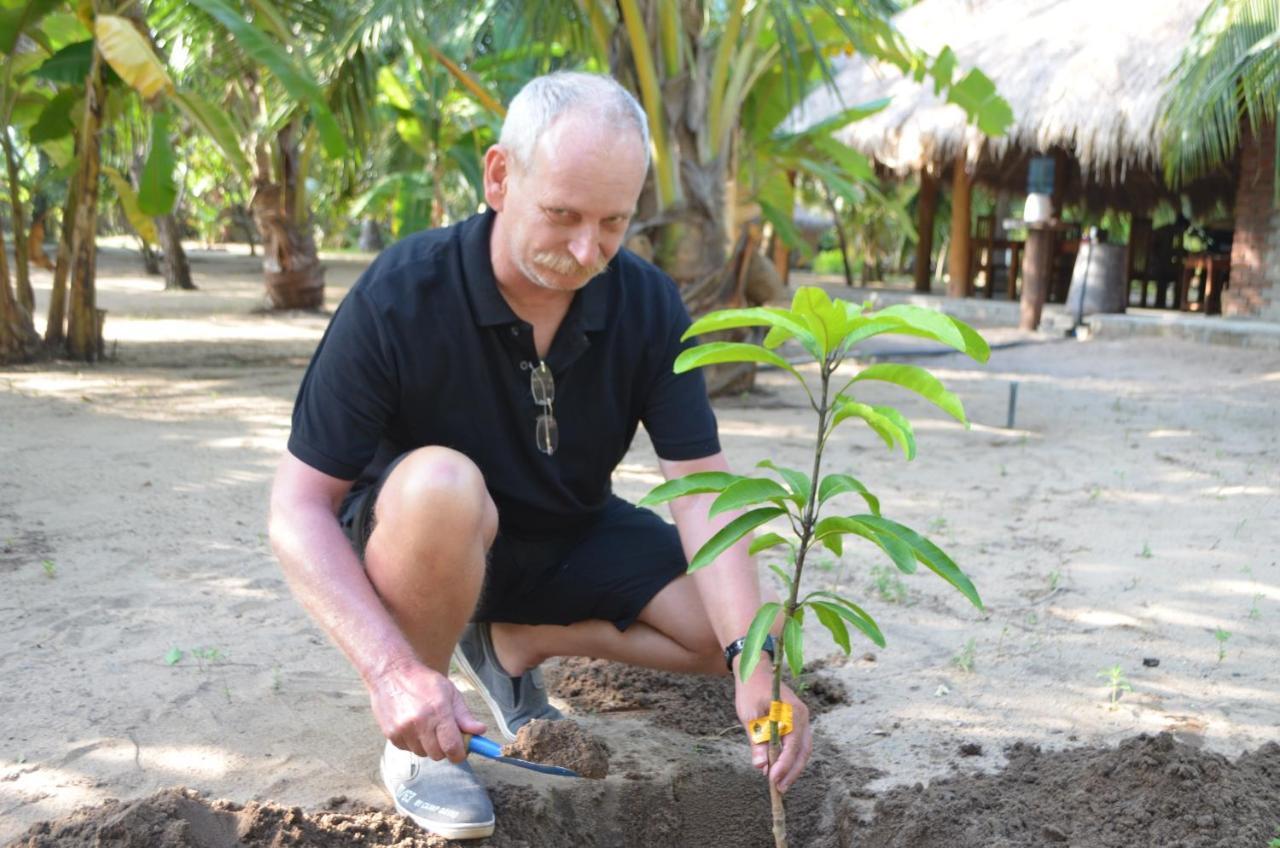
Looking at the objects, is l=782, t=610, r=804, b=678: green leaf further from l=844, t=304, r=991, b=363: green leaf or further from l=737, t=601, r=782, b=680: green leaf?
l=844, t=304, r=991, b=363: green leaf

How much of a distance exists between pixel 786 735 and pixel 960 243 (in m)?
11.5

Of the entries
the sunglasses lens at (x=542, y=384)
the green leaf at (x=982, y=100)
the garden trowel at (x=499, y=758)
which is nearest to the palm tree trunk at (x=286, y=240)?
the green leaf at (x=982, y=100)

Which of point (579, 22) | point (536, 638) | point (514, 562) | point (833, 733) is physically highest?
point (579, 22)

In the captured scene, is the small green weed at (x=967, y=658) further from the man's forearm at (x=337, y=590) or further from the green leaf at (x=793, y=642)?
the man's forearm at (x=337, y=590)

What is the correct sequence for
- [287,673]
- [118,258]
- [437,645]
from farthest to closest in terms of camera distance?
[118,258]
[287,673]
[437,645]

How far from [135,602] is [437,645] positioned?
4.13 feet

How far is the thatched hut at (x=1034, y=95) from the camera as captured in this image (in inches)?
386

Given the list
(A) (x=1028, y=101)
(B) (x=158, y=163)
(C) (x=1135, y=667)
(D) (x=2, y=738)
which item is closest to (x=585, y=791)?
(D) (x=2, y=738)

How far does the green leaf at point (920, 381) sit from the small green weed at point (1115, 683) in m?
1.29

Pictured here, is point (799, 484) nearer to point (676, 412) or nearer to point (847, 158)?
point (676, 412)

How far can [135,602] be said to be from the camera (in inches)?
113

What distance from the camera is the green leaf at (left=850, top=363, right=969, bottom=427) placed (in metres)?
1.40

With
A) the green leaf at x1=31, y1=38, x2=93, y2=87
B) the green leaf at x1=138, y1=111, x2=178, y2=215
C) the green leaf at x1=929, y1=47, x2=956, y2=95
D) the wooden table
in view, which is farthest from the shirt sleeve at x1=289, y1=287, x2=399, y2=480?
the wooden table

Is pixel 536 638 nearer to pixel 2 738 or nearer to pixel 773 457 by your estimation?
pixel 2 738
